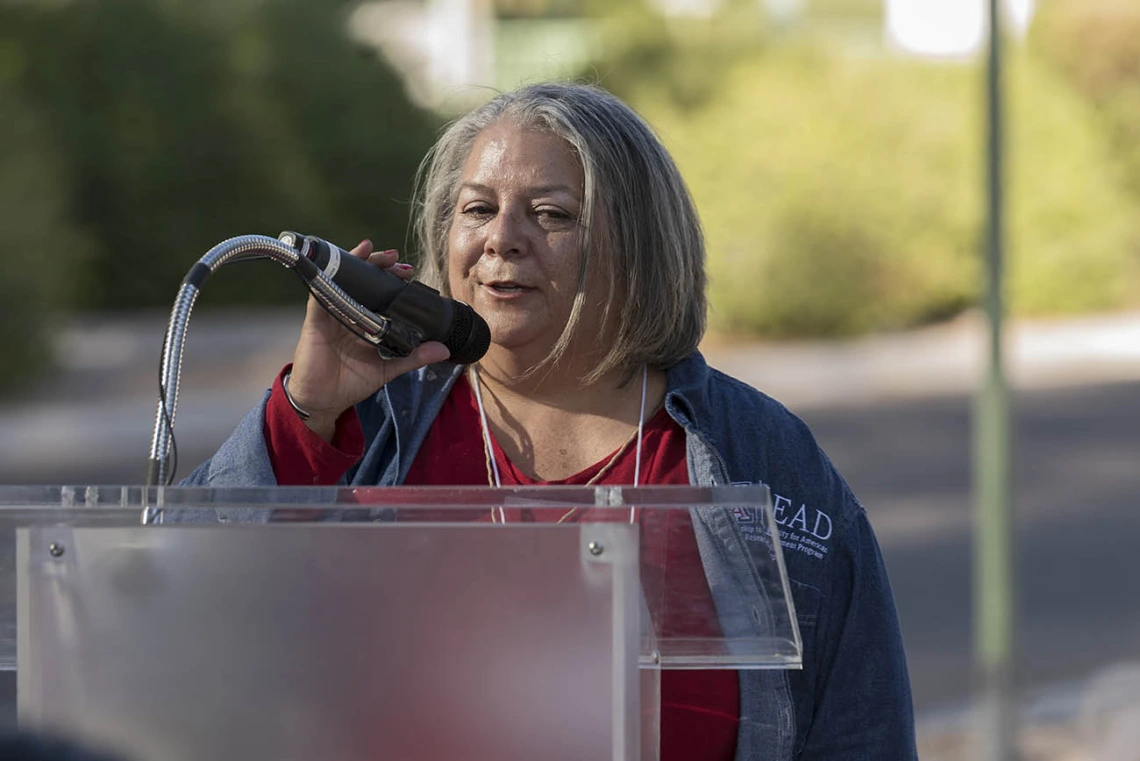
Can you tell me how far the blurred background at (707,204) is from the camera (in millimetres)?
15445

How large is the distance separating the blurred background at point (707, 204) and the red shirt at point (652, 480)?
1002 cm

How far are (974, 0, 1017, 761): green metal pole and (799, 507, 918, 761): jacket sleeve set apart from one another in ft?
10.6

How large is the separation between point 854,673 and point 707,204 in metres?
17.7

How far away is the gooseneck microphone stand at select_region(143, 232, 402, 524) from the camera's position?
1.71 meters

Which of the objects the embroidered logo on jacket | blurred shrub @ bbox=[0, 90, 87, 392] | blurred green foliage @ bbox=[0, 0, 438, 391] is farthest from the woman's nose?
blurred green foliage @ bbox=[0, 0, 438, 391]

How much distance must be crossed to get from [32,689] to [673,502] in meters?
0.62

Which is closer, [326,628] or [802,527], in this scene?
[326,628]

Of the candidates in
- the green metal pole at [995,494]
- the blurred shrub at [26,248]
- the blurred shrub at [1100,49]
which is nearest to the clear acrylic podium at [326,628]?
the green metal pole at [995,494]

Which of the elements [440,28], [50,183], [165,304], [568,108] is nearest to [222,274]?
[165,304]

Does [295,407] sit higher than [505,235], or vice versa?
[505,235]

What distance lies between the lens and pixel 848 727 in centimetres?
226

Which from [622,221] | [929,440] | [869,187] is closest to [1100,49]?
[869,187]

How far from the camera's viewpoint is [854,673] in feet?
7.41

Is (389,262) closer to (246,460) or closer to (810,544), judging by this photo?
(246,460)
